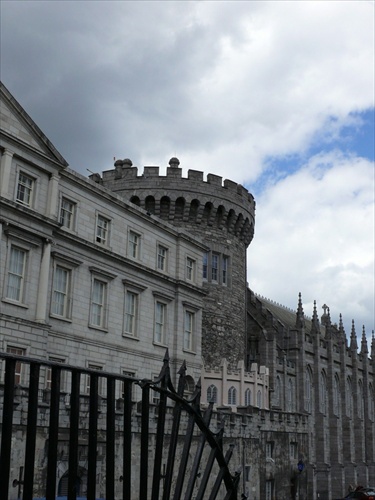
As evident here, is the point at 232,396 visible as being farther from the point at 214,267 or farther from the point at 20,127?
the point at 20,127

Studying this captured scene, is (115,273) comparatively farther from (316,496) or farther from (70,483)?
(316,496)

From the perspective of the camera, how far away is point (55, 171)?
85.7 ft

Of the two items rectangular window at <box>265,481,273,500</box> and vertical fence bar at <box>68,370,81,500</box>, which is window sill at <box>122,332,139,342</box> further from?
vertical fence bar at <box>68,370,81,500</box>

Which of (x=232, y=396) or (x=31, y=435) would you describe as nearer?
(x=31, y=435)

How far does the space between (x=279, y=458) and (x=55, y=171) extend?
1937 cm

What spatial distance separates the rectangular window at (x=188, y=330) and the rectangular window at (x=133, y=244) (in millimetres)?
5148

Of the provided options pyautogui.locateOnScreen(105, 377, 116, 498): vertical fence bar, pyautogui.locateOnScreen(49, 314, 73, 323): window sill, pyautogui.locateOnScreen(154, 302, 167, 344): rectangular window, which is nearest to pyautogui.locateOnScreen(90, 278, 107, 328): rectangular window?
pyautogui.locateOnScreen(49, 314, 73, 323): window sill

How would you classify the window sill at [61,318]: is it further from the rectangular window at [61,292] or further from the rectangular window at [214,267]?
the rectangular window at [214,267]

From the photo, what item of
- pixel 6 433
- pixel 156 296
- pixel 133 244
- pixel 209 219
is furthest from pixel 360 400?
pixel 6 433

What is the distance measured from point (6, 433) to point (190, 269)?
31644 millimetres

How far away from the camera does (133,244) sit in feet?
106

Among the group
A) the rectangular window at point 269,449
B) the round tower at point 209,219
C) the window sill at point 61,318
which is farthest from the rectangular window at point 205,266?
the window sill at point 61,318

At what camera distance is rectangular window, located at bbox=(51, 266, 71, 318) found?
87.2 ft

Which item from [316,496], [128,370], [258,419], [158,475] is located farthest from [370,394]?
[158,475]
